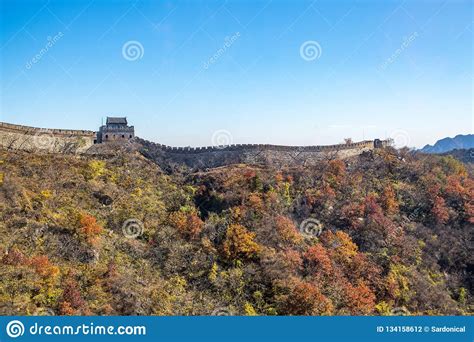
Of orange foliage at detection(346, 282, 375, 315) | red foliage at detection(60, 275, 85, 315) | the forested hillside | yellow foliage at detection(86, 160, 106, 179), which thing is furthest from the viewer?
yellow foliage at detection(86, 160, 106, 179)

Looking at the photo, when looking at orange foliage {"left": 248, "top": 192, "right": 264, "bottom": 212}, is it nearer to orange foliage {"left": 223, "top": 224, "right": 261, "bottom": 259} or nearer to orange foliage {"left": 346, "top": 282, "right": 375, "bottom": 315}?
orange foliage {"left": 223, "top": 224, "right": 261, "bottom": 259}

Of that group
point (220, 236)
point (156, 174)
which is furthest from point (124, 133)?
point (220, 236)

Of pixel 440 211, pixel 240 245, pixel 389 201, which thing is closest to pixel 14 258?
pixel 240 245

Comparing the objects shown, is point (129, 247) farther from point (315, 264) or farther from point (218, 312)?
point (315, 264)

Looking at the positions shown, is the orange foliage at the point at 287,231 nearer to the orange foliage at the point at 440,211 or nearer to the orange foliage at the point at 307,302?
the orange foliage at the point at 307,302

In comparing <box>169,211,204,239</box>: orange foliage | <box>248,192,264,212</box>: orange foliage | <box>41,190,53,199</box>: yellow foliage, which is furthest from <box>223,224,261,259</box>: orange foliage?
<box>41,190,53,199</box>: yellow foliage

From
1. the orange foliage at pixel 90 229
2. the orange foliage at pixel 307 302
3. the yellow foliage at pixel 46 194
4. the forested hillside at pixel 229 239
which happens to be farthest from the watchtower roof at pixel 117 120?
the orange foliage at pixel 307 302
